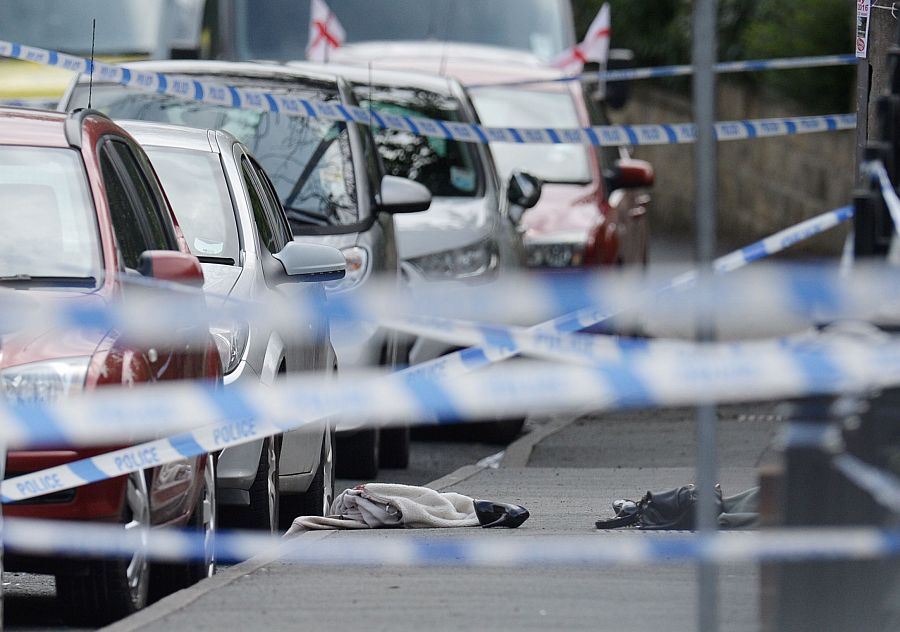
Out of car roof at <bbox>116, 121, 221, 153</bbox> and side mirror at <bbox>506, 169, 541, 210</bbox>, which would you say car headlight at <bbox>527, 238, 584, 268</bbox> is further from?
car roof at <bbox>116, 121, 221, 153</bbox>

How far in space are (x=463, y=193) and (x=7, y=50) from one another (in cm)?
340

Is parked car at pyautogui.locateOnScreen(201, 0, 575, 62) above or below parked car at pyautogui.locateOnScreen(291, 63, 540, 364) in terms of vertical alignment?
above

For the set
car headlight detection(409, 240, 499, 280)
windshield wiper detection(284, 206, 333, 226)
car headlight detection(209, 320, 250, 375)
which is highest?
windshield wiper detection(284, 206, 333, 226)

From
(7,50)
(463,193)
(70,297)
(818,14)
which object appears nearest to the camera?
(70,297)

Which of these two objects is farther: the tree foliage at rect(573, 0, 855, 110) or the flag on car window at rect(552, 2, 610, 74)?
the tree foliage at rect(573, 0, 855, 110)

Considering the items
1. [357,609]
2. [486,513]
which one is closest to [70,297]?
[357,609]

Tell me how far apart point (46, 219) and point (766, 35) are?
60.2 feet

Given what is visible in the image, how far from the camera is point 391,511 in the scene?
8.16 m

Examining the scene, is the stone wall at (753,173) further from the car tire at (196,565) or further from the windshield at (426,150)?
the car tire at (196,565)

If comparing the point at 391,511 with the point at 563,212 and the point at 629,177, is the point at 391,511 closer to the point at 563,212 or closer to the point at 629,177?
the point at 563,212

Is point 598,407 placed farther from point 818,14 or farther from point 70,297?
point 818,14

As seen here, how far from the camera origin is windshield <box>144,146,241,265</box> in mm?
8742

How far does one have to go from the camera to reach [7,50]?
34.3ft

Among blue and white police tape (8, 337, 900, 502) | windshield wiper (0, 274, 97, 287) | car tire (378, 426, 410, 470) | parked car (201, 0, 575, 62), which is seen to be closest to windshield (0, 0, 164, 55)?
parked car (201, 0, 575, 62)
